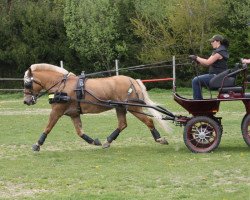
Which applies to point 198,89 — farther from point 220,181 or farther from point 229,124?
point 229,124

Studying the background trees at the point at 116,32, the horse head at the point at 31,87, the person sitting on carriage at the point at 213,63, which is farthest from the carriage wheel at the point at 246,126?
the background trees at the point at 116,32

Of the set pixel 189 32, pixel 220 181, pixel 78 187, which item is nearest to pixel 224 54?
pixel 220 181

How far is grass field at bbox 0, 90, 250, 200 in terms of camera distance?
827cm

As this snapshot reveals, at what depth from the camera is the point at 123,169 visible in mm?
10117

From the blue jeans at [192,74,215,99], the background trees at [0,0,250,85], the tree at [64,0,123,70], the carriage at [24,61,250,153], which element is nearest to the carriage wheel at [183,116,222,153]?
the carriage at [24,61,250,153]

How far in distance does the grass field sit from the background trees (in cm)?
2343

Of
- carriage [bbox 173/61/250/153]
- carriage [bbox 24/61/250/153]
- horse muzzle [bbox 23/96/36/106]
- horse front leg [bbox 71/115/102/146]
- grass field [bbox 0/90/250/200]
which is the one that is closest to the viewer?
grass field [bbox 0/90/250/200]

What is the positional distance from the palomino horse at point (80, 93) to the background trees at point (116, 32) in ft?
85.3

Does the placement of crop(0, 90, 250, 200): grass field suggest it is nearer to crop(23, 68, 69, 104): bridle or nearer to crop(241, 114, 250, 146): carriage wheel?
crop(241, 114, 250, 146): carriage wheel

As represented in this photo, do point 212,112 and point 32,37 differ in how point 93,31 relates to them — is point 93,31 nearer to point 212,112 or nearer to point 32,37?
point 32,37

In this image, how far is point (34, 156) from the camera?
475 inches

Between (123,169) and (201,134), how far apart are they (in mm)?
2250

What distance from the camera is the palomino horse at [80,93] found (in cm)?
1260

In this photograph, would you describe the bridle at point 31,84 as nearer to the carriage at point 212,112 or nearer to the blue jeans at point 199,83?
the carriage at point 212,112
